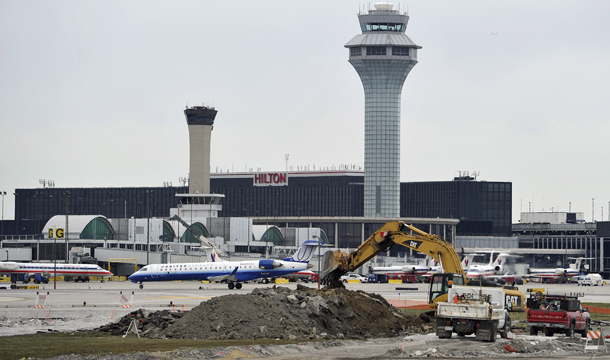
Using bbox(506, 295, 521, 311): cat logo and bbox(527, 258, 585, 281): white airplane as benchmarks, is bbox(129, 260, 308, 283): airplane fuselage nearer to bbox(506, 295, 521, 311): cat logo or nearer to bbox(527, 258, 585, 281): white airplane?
bbox(506, 295, 521, 311): cat logo

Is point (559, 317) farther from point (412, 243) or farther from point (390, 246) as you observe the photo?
point (390, 246)

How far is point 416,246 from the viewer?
55.4 meters

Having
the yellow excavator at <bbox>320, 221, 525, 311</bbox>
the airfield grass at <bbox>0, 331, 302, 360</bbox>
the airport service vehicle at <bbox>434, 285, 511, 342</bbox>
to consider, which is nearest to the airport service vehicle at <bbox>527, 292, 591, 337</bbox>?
the airport service vehicle at <bbox>434, 285, 511, 342</bbox>

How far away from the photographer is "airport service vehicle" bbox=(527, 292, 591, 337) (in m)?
48.2

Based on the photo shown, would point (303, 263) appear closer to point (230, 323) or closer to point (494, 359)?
point (230, 323)

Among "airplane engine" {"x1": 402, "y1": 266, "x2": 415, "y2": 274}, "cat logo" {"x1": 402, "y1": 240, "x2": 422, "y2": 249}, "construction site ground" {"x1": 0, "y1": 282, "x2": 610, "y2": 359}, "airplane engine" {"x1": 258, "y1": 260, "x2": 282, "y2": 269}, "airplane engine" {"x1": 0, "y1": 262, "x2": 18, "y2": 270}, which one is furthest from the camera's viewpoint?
"airplane engine" {"x1": 402, "y1": 266, "x2": 415, "y2": 274}

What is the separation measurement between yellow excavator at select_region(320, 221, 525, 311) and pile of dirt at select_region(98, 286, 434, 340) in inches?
115

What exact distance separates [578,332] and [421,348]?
14288 millimetres

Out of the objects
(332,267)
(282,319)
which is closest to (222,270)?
(332,267)

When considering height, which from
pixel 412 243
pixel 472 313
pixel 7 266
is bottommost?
pixel 7 266

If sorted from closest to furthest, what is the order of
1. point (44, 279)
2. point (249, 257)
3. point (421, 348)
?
point (421, 348), point (44, 279), point (249, 257)

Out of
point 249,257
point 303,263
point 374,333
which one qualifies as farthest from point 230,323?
point 249,257

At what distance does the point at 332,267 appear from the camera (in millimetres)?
58594

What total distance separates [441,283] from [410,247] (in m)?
5.16
